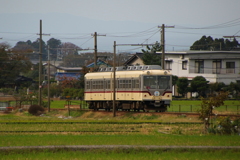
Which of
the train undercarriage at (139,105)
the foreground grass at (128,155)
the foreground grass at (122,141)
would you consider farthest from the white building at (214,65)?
the foreground grass at (128,155)

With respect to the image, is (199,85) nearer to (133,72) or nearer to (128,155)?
(133,72)

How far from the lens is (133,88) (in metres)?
34.9

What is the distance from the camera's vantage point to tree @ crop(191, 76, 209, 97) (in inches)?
2167

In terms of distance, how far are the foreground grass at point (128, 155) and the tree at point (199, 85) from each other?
41.8 meters

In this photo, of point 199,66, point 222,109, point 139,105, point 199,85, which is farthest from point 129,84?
point 199,66

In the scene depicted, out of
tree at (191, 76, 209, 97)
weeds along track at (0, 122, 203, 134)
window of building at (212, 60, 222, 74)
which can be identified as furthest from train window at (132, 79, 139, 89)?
window of building at (212, 60, 222, 74)

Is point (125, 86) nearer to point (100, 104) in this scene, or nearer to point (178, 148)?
point (100, 104)

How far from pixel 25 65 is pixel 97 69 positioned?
37111mm

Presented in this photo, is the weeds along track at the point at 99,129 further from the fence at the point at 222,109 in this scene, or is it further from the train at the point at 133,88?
the fence at the point at 222,109

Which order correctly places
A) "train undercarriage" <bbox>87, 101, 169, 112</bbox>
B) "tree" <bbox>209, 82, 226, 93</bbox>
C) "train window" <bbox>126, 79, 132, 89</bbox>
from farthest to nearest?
"tree" <bbox>209, 82, 226, 93</bbox>
"train window" <bbox>126, 79, 132, 89</bbox>
"train undercarriage" <bbox>87, 101, 169, 112</bbox>

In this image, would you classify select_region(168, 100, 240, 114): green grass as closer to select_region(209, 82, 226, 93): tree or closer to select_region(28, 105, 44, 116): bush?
select_region(209, 82, 226, 93): tree

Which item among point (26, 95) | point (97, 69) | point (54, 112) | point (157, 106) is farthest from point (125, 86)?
point (26, 95)

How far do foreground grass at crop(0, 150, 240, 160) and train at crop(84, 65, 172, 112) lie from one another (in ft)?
66.0

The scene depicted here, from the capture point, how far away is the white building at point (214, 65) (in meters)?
58.2
